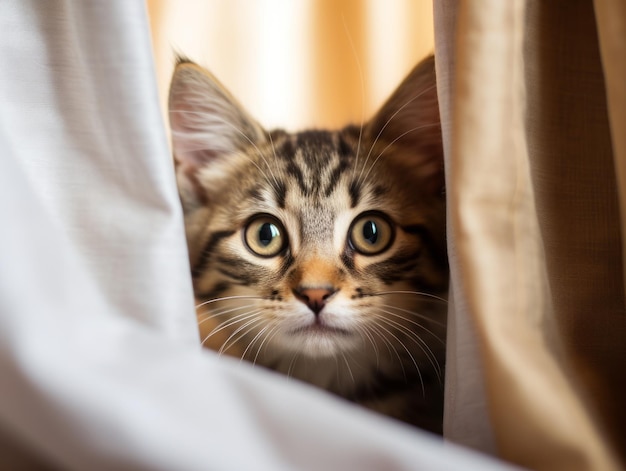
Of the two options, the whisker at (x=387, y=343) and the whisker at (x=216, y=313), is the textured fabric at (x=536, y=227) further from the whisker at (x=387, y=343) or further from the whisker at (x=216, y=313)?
the whisker at (x=216, y=313)

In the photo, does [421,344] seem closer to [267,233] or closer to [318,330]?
[318,330]

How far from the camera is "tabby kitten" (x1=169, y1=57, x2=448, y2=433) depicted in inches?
30.1

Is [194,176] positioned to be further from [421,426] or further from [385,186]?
[421,426]

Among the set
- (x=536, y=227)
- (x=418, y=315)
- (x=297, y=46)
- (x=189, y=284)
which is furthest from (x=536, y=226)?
(x=297, y=46)

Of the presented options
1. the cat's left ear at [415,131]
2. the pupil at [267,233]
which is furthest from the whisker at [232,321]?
the cat's left ear at [415,131]

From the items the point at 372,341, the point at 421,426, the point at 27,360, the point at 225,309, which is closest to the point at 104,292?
the point at 27,360

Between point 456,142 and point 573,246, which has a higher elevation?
point 456,142

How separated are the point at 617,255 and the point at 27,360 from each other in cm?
58

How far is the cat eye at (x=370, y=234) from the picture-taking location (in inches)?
31.9

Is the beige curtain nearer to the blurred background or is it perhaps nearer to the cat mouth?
the cat mouth

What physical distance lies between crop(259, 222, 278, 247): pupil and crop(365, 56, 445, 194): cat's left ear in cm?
21

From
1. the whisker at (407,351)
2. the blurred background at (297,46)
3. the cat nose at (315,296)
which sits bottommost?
the whisker at (407,351)

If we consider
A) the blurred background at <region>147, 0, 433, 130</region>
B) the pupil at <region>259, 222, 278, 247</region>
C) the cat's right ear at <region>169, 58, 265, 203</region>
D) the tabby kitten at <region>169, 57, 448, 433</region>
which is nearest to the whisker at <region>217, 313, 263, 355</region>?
the tabby kitten at <region>169, 57, 448, 433</region>

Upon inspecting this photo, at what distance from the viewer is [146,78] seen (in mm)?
591
